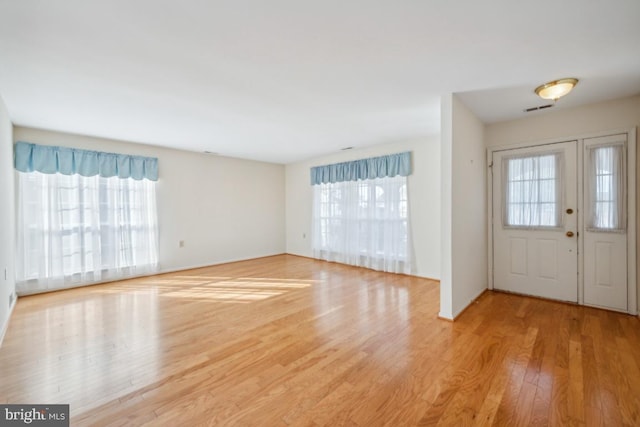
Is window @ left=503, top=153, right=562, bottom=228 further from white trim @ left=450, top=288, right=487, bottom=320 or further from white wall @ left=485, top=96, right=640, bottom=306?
white trim @ left=450, top=288, right=487, bottom=320

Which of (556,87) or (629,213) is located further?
(629,213)

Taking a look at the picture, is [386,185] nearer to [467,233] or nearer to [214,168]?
[467,233]

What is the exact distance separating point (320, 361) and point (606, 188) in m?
3.73

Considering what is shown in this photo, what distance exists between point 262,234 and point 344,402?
208 inches

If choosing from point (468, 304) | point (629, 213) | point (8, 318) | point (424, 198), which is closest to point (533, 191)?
point (629, 213)

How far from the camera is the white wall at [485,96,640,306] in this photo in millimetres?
2965

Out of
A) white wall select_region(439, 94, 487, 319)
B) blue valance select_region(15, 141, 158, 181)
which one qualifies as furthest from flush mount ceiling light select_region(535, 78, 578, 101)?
blue valance select_region(15, 141, 158, 181)

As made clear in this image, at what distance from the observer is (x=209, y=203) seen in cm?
571

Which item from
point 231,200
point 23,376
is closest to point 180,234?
point 231,200

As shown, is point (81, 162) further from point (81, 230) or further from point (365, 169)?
point (365, 169)

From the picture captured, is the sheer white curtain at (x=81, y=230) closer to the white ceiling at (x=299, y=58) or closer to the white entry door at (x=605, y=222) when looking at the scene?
the white ceiling at (x=299, y=58)

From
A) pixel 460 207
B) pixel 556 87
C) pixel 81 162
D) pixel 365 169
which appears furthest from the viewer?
pixel 365 169

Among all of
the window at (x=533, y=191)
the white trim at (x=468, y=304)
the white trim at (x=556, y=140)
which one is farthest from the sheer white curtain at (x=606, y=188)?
the white trim at (x=468, y=304)

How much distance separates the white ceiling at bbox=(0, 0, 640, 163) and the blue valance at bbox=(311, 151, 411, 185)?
1.17 metres
